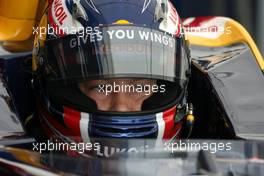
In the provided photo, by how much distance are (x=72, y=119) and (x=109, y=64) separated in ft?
0.66

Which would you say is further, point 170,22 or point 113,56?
point 170,22

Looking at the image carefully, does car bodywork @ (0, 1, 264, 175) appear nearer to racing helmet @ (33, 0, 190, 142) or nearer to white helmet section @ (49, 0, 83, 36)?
racing helmet @ (33, 0, 190, 142)

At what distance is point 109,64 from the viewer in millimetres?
2164

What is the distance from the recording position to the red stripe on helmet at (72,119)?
219 cm

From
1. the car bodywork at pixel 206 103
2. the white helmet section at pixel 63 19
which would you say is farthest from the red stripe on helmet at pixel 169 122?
the white helmet section at pixel 63 19

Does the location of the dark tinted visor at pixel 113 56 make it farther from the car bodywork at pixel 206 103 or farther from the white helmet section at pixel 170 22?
the car bodywork at pixel 206 103

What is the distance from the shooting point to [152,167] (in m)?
1.79

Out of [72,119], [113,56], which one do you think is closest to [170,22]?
[113,56]

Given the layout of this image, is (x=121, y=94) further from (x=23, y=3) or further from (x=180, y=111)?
(x=23, y=3)

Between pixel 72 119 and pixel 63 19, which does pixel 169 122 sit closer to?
pixel 72 119

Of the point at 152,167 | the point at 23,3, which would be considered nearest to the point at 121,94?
the point at 152,167

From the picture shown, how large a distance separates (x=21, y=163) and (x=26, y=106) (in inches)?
32.0

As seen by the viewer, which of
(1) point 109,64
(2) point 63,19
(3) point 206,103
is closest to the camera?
(1) point 109,64

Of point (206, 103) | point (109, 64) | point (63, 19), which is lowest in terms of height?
point (206, 103)
